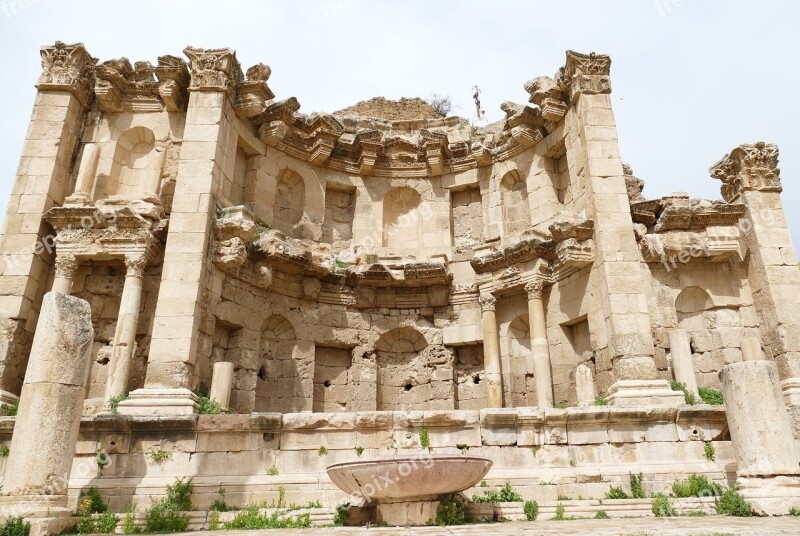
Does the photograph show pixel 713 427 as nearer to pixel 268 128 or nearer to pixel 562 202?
pixel 562 202

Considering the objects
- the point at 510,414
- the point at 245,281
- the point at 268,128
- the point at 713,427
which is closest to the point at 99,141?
the point at 268,128

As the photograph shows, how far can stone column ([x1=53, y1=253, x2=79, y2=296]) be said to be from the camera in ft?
38.0

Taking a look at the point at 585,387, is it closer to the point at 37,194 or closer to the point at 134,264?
the point at 134,264

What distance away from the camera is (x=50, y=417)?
7.57 meters

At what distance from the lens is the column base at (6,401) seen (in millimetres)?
10391

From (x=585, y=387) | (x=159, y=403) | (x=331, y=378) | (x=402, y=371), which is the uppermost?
(x=402, y=371)

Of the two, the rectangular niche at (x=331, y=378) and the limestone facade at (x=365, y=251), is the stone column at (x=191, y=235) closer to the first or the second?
the limestone facade at (x=365, y=251)

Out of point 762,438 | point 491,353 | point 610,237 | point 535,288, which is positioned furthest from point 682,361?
point 491,353

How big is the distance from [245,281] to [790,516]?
11.1 metres

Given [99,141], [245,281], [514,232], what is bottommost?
[245,281]

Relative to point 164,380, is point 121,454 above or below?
below

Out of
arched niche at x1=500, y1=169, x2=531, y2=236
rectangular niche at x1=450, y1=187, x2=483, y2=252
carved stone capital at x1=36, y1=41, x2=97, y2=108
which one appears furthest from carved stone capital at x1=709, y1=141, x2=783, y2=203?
carved stone capital at x1=36, y1=41, x2=97, y2=108

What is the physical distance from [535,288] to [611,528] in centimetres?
768

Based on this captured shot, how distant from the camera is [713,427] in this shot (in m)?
9.83
